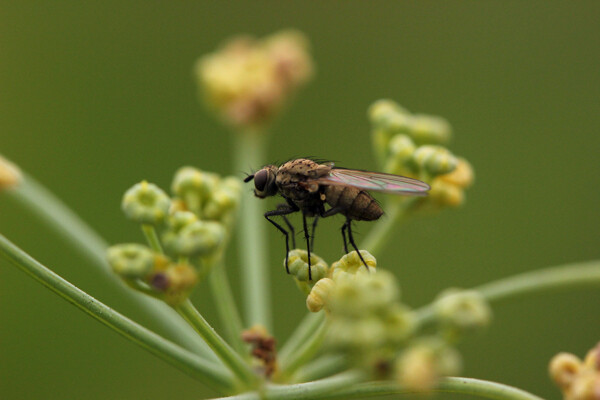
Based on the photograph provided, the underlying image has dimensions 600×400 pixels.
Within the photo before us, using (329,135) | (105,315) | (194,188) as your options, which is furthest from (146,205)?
(329,135)

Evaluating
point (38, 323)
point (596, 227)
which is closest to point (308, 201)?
point (38, 323)

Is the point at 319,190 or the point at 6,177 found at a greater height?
the point at 319,190

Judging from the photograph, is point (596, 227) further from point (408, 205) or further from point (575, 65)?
point (408, 205)

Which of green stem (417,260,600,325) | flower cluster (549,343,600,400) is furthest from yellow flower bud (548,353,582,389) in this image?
green stem (417,260,600,325)

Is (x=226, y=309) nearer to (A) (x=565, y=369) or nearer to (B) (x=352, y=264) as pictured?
(B) (x=352, y=264)

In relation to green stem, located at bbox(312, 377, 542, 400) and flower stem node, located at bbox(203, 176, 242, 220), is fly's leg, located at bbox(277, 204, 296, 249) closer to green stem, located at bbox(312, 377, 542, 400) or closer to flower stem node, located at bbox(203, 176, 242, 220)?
flower stem node, located at bbox(203, 176, 242, 220)
